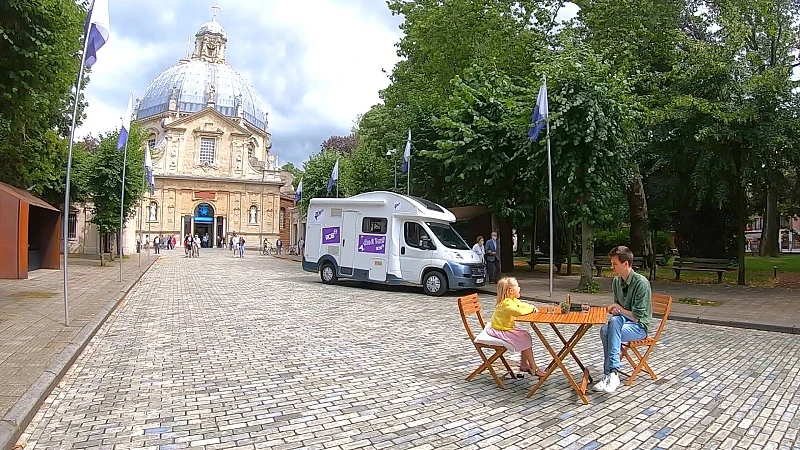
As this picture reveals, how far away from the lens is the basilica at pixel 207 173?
71.6 m

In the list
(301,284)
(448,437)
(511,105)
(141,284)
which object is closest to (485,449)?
(448,437)

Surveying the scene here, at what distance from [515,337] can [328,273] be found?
561 inches

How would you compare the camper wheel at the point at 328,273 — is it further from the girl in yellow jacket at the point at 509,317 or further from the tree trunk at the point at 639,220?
the girl in yellow jacket at the point at 509,317

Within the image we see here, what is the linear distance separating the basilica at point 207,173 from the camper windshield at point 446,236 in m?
54.6

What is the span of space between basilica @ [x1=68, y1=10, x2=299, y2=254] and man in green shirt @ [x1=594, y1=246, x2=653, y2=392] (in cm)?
6594

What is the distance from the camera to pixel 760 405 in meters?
6.09

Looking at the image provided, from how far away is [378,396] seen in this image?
243 inches

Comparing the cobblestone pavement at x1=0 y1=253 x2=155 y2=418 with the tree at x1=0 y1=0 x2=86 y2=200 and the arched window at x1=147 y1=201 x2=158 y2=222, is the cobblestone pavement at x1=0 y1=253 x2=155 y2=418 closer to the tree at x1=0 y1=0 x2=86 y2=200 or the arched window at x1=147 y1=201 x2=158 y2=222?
the tree at x1=0 y1=0 x2=86 y2=200

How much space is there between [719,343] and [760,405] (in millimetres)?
4125

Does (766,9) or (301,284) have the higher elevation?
(766,9)

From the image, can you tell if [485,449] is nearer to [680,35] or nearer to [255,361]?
[255,361]

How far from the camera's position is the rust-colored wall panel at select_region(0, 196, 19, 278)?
15845 millimetres

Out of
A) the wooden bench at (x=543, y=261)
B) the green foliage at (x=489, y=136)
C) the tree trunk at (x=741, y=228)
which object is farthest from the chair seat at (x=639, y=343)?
the wooden bench at (x=543, y=261)

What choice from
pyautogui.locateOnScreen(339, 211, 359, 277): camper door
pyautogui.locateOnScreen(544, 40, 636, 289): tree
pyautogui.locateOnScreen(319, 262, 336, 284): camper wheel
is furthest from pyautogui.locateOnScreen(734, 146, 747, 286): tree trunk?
pyautogui.locateOnScreen(319, 262, 336, 284): camper wheel
